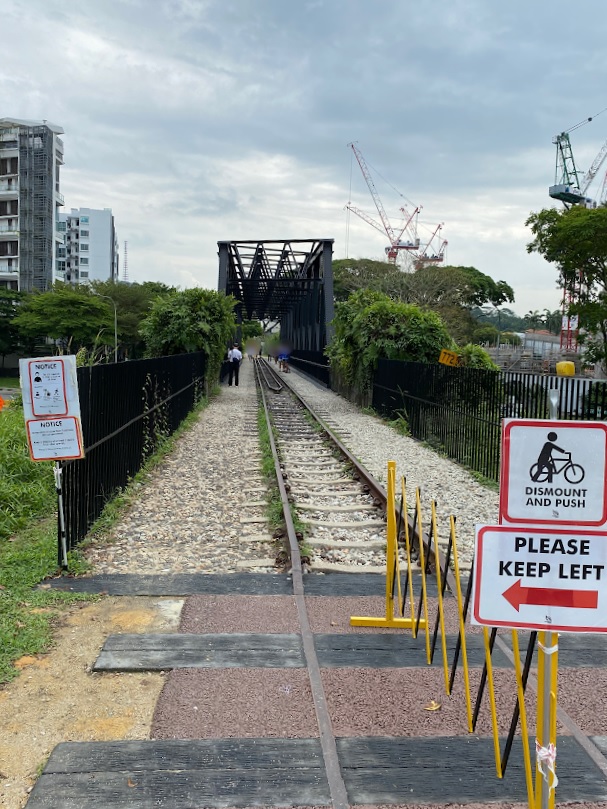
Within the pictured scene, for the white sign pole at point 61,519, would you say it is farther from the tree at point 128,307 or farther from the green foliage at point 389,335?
the tree at point 128,307

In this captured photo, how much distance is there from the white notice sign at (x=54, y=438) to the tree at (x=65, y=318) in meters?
46.2

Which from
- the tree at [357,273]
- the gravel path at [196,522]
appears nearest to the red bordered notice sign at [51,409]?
the gravel path at [196,522]

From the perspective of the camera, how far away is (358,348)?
22.2 m

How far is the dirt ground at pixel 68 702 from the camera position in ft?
11.3

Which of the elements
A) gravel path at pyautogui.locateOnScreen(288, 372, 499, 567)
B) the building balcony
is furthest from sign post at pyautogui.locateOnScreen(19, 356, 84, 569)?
the building balcony

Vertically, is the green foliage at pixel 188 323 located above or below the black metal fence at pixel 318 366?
above

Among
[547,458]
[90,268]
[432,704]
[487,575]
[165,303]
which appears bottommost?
Answer: [432,704]

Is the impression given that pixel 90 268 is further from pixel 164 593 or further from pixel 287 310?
pixel 164 593

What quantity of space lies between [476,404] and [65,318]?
44.4 metres

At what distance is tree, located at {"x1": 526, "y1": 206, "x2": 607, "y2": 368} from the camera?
1126 inches

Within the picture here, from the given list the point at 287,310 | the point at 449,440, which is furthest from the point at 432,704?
the point at 287,310

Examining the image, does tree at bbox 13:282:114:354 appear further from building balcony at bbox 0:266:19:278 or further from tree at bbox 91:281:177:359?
building balcony at bbox 0:266:19:278

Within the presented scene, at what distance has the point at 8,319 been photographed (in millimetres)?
55625

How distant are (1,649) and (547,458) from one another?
367 cm
